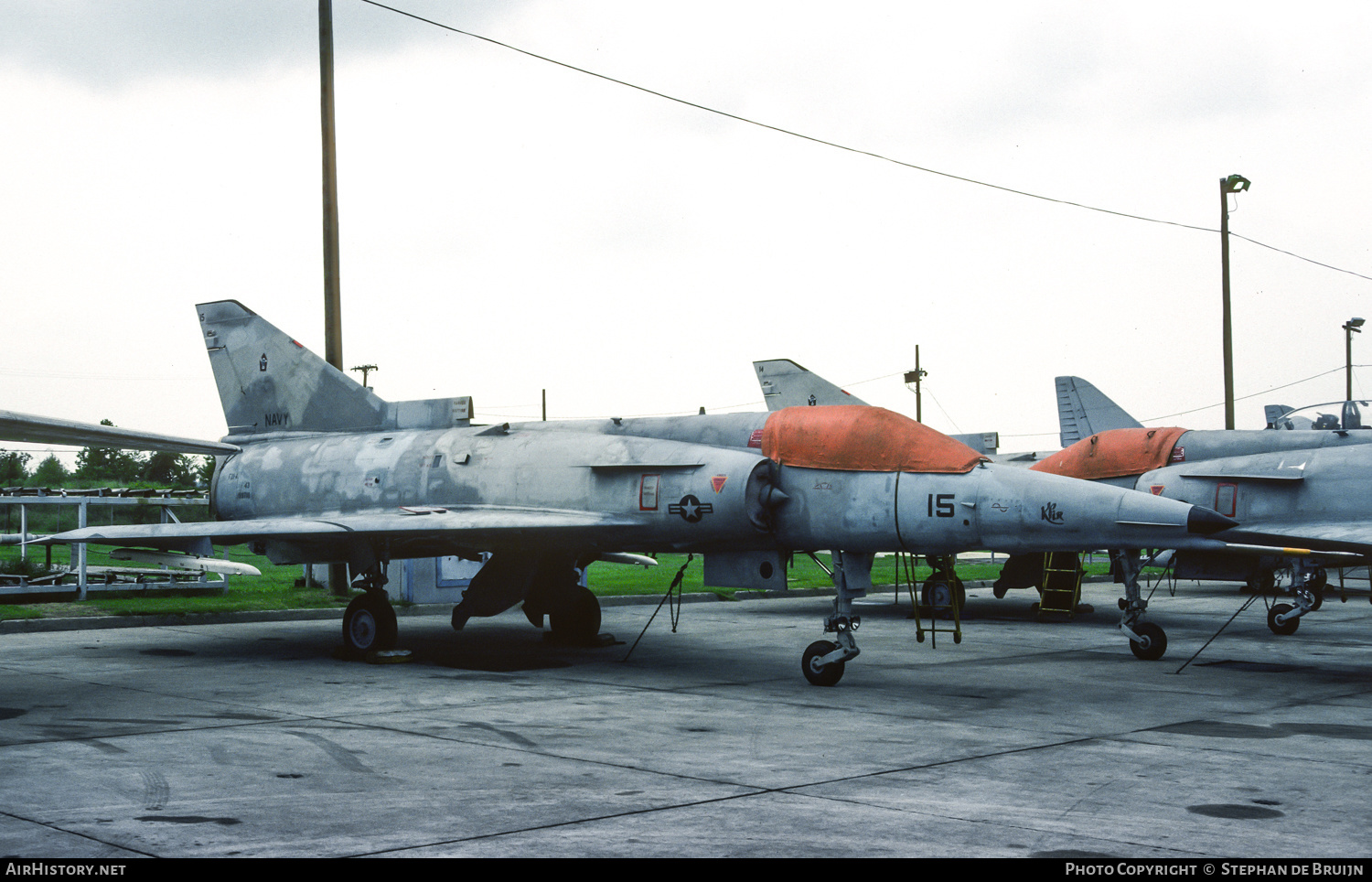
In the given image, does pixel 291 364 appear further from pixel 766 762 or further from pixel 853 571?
pixel 766 762

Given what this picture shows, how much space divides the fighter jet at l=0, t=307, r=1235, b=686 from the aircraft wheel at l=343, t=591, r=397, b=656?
22mm

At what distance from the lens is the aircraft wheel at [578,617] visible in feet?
50.6

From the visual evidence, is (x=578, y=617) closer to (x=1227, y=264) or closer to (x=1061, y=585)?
(x=1061, y=585)

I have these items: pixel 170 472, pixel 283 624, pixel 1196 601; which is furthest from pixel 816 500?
pixel 170 472

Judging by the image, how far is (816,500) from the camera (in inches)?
464

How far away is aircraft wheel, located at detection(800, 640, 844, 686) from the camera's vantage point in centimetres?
1128

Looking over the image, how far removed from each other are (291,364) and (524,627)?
5.42 metres

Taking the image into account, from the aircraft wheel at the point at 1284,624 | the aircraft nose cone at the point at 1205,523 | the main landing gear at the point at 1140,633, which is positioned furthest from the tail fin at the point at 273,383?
the aircraft wheel at the point at 1284,624

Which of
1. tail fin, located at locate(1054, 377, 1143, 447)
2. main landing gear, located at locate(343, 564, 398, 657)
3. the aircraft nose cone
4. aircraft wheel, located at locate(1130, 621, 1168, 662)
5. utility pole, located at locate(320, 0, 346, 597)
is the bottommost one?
aircraft wheel, located at locate(1130, 621, 1168, 662)

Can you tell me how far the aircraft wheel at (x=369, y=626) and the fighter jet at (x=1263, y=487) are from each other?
8.64m

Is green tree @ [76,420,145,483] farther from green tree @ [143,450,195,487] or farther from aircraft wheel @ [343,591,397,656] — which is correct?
aircraft wheel @ [343,591,397,656]

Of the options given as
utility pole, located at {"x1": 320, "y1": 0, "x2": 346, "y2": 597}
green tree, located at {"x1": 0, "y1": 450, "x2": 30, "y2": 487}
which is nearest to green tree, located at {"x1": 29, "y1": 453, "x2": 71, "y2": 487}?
green tree, located at {"x1": 0, "y1": 450, "x2": 30, "y2": 487}

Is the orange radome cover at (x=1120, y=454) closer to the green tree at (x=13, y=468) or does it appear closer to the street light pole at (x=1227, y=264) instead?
the street light pole at (x=1227, y=264)

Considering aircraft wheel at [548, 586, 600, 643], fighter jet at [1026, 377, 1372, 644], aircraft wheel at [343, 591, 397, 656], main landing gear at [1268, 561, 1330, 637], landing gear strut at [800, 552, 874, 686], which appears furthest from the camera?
main landing gear at [1268, 561, 1330, 637]
